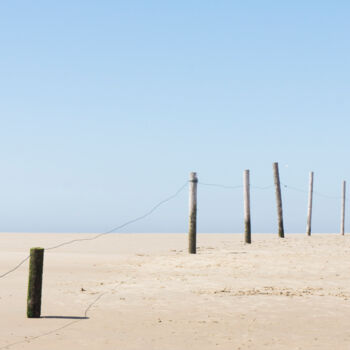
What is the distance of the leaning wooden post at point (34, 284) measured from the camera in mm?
10984

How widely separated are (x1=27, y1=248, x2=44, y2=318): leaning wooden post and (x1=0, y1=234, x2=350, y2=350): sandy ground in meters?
0.23

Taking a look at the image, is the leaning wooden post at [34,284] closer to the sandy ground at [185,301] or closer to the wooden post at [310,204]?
the sandy ground at [185,301]

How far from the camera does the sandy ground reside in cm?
956

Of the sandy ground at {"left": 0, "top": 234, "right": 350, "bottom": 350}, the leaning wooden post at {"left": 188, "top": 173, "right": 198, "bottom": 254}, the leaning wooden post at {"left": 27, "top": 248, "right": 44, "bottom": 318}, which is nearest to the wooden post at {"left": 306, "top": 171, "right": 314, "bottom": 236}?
the sandy ground at {"left": 0, "top": 234, "right": 350, "bottom": 350}

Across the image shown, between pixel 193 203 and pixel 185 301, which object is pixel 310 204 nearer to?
pixel 193 203

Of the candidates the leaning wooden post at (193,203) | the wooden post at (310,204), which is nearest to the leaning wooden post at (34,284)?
the leaning wooden post at (193,203)

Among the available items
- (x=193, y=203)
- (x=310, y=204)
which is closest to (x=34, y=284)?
(x=193, y=203)

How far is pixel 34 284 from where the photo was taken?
36.0 feet

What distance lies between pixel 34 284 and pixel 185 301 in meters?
3.34

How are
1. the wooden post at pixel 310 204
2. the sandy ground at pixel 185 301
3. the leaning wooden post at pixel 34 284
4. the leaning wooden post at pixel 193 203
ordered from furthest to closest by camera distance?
the wooden post at pixel 310 204 → the leaning wooden post at pixel 193 203 → the leaning wooden post at pixel 34 284 → the sandy ground at pixel 185 301

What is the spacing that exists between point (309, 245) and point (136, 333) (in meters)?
16.5

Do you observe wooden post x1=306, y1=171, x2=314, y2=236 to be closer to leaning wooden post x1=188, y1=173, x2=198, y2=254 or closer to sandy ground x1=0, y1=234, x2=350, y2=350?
sandy ground x1=0, y1=234, x2=350, y2=350

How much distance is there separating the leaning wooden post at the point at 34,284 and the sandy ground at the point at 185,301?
9.2 inches

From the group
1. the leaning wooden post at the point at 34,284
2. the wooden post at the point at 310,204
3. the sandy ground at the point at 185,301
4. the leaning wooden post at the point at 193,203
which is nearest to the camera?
the sandy ground at the point at 185,301
